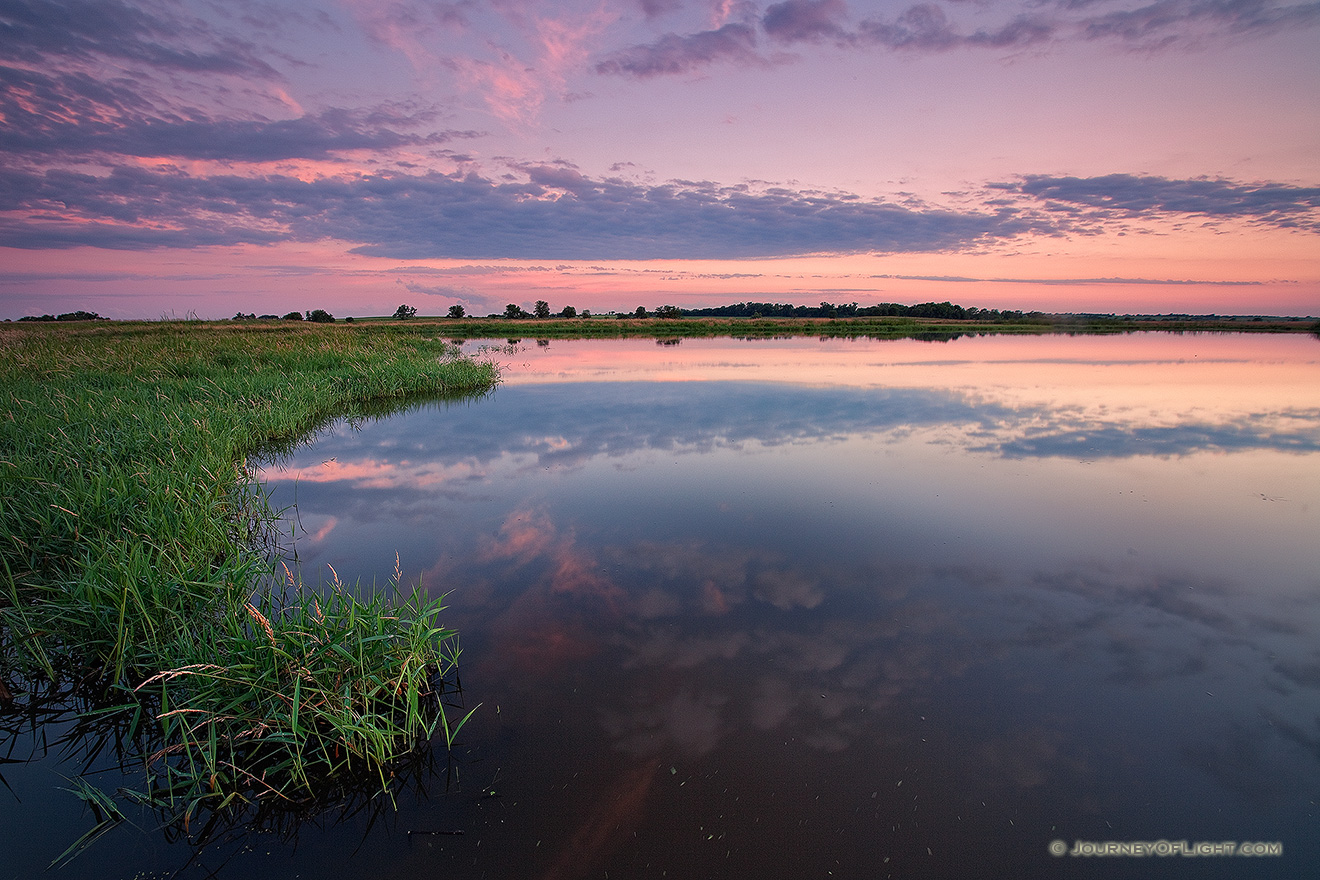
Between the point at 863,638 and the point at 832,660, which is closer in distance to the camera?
the point at 832,660

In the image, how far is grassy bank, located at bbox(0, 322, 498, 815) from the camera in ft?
11.7

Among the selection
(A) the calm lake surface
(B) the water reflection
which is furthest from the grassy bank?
(B) the water reflection

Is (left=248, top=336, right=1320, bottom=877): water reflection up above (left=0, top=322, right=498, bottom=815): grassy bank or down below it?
below

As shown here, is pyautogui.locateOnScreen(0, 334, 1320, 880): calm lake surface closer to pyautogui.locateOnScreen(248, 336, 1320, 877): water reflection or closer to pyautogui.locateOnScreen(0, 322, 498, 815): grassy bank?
pyautogui.locateOnScreen(248, 336, 1320, 877): water reflection

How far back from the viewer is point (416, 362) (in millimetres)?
22828

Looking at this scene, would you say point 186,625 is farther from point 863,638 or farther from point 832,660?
point 863,638

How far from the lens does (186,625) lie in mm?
4211

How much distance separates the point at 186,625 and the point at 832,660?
511 centimetres

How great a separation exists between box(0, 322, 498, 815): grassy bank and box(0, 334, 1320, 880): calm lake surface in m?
0.45

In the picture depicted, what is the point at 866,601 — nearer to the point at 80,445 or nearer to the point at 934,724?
the point at 934,724

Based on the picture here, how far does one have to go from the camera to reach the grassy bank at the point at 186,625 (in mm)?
3574

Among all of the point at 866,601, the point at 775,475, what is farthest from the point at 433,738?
the point at 775,475

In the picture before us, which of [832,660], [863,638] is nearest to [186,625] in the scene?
[832,660]

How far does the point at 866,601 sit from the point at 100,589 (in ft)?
21.9
